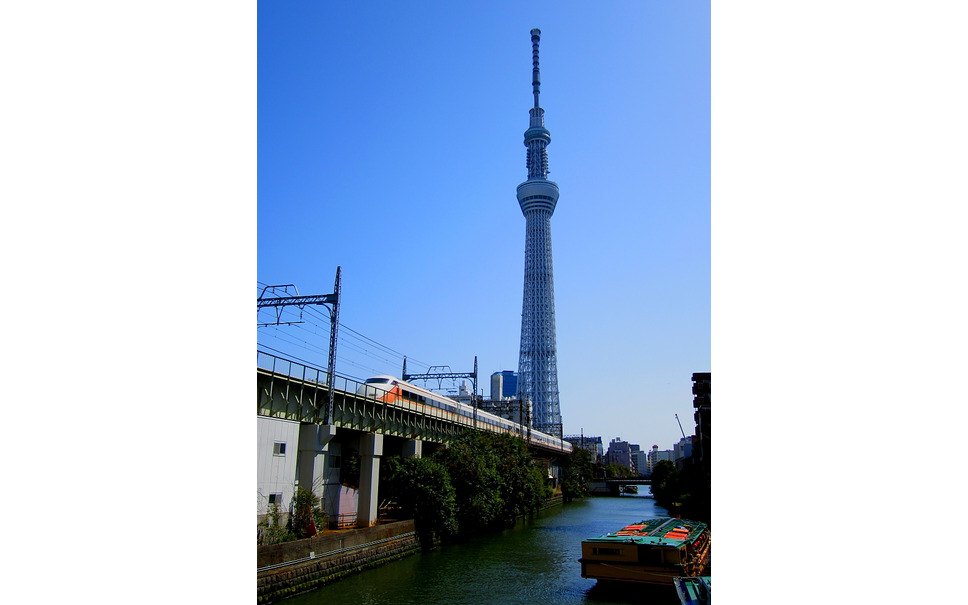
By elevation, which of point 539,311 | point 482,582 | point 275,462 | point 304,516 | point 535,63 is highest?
point 535,63

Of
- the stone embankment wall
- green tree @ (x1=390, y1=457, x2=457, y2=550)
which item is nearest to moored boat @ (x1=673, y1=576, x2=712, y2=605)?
the stone embankment wall

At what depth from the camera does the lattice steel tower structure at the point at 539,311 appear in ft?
308

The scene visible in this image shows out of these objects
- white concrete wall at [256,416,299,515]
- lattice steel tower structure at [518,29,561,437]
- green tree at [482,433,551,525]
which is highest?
lattice steel tower structure at [518,29,561,437]

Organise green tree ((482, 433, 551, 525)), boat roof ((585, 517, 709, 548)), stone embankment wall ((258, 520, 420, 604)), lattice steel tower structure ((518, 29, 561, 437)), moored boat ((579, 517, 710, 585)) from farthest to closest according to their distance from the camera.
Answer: lattice steel tower structure ((518, 29, 561, 437))
green tree ((482, 433, 551, 525))
boat roof ((585, 517, 709, 548))
moored boat ((579, 517, 710, 585))
stone embankment wall ((258, 520, 420, 604))

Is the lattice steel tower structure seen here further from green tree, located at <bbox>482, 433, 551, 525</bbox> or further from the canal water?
the canal water

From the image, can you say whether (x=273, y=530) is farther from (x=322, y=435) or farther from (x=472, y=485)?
(x=472, y=485)

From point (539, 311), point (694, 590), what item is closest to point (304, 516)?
point (694, 590)

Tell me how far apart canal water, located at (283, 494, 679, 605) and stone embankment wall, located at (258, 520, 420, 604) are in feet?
0.88

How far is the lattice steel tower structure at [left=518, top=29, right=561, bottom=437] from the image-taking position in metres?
93.9

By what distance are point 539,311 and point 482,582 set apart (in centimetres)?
8064

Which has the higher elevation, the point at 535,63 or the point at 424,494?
the point at 535,63

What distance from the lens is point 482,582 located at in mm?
16422
